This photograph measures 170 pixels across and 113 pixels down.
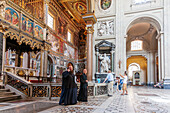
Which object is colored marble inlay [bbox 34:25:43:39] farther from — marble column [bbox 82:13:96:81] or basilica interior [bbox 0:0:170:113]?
marble column [bbox 82:13:96:81]

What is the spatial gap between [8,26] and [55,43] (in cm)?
879

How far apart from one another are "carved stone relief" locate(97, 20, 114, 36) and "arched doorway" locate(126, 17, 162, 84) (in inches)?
268

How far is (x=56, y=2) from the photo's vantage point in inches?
702

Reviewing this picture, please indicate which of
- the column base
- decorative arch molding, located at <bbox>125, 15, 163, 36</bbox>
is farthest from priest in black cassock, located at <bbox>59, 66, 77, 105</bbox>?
decorative arch molding, located at <bbox>125, 15, 163, 36</bbox>

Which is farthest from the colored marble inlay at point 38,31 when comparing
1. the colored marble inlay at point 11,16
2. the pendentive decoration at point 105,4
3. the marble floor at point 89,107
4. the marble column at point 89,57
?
the marble floor at point 89,107

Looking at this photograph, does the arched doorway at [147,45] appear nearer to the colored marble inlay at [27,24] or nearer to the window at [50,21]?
the window at [50,21]

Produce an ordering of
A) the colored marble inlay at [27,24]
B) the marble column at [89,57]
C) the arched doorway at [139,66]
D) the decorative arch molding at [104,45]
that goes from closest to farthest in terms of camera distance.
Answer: the marble column at [89,57] < the colored marble inlay at [27,24] < the decorative arch molding at [104,45] < the arched doorway at [139,66]

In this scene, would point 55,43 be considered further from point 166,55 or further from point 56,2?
point 166,55

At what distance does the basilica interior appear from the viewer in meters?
7.61

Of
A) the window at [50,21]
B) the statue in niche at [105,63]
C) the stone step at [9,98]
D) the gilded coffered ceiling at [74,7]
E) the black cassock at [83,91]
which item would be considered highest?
the gilded coffered ceiling at [74,7]

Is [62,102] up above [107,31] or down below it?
below

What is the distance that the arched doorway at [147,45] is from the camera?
68.3 feet

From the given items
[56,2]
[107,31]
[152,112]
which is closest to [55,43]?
[56,2]

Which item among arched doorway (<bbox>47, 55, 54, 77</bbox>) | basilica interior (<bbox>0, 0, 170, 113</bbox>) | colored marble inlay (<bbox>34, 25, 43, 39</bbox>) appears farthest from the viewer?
arched doorway (<bbox>47, 55, 54, 77</bbox>)
